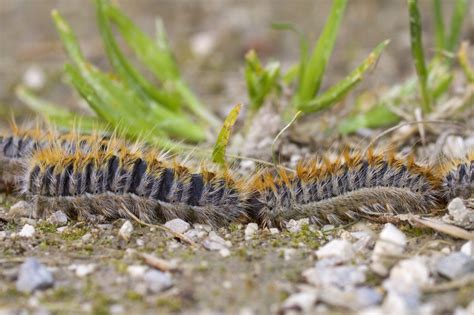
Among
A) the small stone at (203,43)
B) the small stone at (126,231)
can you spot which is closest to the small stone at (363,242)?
the small stone at (126,231)

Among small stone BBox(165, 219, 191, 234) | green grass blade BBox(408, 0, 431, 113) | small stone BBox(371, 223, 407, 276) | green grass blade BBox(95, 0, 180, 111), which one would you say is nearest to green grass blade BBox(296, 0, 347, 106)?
green grass blade BBox(408, 0, 431, 113)

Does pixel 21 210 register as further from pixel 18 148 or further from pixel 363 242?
pixel 363 242

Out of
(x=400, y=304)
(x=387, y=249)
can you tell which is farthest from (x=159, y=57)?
(x=400, y=304)

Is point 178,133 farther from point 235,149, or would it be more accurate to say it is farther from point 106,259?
point 106,259

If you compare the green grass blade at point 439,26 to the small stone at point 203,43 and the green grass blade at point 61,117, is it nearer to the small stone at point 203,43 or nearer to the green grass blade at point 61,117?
the green grass blade at point 61,117

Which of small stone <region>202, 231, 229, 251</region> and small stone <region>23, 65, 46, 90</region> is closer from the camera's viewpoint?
small stone <region>202, 231, 229, 251</region>

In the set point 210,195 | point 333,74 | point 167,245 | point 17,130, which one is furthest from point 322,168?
point 333,74

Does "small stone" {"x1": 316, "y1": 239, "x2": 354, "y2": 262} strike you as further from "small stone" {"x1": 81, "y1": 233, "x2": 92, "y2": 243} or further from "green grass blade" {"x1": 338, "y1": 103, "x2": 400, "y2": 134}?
"green grass blade" {"x1": 338, "y1": 103, "x2": 400, "y2": 134}
